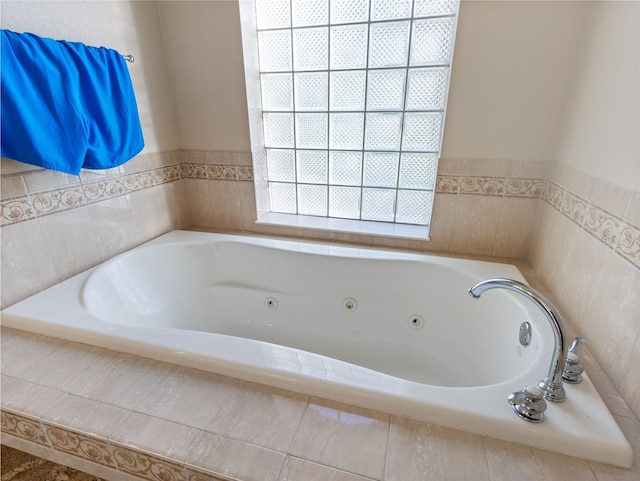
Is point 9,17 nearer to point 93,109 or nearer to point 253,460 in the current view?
point 93,109

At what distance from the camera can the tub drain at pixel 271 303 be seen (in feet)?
5.91

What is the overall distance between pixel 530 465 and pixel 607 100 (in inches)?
45.5

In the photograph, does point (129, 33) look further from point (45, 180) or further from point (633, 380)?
point (633, 380)

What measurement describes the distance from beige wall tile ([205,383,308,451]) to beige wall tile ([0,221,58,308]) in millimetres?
1021

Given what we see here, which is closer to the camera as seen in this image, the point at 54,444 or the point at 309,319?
the point at 54,444

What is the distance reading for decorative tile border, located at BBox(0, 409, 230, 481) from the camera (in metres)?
0.74

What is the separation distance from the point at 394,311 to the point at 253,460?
1063mm

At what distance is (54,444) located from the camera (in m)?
0.86

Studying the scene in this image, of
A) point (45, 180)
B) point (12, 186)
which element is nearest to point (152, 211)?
point (45, 180)

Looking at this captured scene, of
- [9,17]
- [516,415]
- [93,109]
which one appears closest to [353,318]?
[516,415]

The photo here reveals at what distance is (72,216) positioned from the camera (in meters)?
1.41

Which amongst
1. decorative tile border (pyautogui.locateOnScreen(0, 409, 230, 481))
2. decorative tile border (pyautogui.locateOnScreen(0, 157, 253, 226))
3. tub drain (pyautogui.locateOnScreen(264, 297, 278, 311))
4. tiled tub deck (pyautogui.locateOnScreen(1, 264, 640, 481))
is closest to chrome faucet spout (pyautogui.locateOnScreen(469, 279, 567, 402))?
tiled tub deck (pyautogui.locateOnScreen(1, 264, 640, 481))

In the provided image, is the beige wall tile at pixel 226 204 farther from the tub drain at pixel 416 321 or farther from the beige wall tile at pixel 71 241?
the tub drain at pixel 416 321

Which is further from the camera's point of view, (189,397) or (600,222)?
(600,222)
